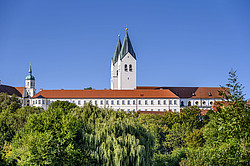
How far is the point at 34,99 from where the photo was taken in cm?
10656

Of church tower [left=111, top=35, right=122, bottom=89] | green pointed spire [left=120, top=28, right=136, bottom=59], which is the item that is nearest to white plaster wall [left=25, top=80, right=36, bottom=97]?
church tower [left=111, top=35, right=122, bottom=89]

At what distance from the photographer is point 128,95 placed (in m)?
109

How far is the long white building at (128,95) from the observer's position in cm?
10762

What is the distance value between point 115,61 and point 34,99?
33.9 meters

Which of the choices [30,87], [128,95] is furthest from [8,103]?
[30,87]

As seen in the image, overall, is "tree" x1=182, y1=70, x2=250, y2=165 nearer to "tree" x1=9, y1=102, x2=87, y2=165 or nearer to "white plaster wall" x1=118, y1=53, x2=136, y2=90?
"tree" x1=9, y1=102, x2=87, y2=165

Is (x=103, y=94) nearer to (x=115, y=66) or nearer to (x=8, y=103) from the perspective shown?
(x=115, y=66)

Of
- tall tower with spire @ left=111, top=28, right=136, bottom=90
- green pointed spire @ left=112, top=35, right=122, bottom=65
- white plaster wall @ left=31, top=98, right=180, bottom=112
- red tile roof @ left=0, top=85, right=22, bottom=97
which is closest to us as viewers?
white plaster wall @ left=31, top=98, right=180, bottom=112

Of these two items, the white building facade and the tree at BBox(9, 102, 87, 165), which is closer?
the tree at BBox(9, 102, 87, 165)

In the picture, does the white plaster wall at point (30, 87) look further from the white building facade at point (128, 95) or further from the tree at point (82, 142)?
the tree at point (82, 142)

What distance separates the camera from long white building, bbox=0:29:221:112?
353 feet

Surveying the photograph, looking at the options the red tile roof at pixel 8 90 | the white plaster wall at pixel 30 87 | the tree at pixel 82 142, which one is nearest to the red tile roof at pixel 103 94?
the red tile roof at pixel 8 90

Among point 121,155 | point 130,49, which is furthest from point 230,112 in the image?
point 130,49

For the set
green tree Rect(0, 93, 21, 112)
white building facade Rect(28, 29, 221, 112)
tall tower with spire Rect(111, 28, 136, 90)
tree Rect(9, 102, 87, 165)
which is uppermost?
tall tower with spire Rect(111, 28, 136, 90)
